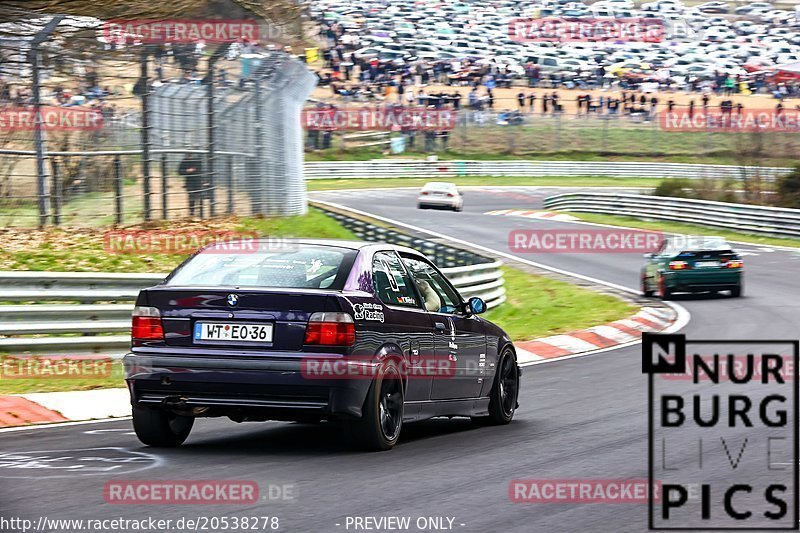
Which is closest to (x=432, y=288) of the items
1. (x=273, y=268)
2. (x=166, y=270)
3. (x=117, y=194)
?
(x=273, y=268)

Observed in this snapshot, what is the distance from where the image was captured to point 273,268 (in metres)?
7.82

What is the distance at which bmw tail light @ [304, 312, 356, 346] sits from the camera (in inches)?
290

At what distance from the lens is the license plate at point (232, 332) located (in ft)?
24.4

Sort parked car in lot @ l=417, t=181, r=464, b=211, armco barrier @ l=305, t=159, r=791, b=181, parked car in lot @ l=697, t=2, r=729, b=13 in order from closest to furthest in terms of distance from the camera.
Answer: parked car in lot @ l=417, t=181, r=464, b=211 → armco barrier @ l=305, t=159, r=791, b=181 → parked car in lot @ l=697, t=2, r=729, b=13

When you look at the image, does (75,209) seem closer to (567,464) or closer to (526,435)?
(526,435)

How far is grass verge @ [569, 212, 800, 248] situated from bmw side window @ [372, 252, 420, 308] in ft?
84.4

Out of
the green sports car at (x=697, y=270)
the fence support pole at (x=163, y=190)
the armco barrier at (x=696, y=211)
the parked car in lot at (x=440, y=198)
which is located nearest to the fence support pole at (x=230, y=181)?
the fence support pole at (x=163, y=190)

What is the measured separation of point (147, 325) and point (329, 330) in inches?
46.3

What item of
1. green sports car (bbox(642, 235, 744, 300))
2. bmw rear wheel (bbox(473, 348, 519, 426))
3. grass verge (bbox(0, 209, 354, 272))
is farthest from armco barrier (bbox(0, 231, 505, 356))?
green sports car (bbox(642, 235, 744, 300))

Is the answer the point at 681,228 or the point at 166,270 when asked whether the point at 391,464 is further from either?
the point at 681,228

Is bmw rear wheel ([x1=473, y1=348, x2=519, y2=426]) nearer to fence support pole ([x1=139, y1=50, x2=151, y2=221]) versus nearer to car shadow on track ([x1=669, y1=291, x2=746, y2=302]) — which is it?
fence support pole ([x1=139, y1=50, x2=151, y2=221])

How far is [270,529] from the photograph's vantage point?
17.8ft

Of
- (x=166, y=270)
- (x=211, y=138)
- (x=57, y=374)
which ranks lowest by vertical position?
(x=57, y=374)

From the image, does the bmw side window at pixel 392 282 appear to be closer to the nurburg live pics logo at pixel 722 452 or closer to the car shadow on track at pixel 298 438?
the car shadow on track at pixel 298 438
